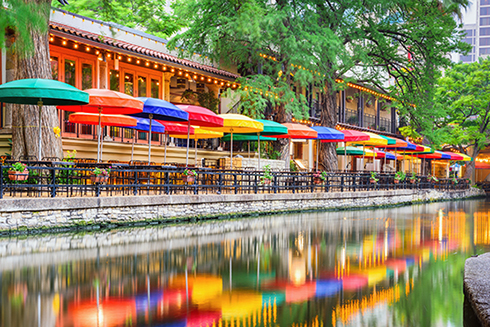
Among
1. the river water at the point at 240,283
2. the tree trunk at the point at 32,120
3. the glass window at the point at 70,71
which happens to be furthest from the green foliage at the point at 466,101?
the tree trunk at the point at 32,120

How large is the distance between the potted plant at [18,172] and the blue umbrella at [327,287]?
283 inches

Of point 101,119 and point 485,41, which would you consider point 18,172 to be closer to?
point 101,119

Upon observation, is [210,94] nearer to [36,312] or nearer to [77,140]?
[77,140]

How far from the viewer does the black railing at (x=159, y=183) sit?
12219mm

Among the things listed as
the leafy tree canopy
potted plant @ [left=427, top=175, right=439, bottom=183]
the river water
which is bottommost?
the river water

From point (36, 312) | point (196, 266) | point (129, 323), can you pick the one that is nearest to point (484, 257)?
point (196, 266)

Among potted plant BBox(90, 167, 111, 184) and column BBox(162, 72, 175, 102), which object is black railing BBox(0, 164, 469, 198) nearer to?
potted plant BBox(90, 167, 111, 184)

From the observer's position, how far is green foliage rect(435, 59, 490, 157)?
42.0 meters

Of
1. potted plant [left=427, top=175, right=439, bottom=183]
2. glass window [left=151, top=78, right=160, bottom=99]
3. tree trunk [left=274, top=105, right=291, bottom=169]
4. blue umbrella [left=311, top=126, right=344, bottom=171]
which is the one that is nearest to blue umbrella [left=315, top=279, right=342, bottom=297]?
blue umbrella [left=311, top=126, right=344, bottom=171]

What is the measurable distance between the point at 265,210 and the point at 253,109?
574 cm

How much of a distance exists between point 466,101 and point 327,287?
128 feet

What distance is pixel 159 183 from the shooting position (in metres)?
18.0

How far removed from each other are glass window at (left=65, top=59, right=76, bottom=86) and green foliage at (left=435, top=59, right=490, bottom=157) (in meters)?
30.4

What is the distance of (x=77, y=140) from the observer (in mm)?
18719
